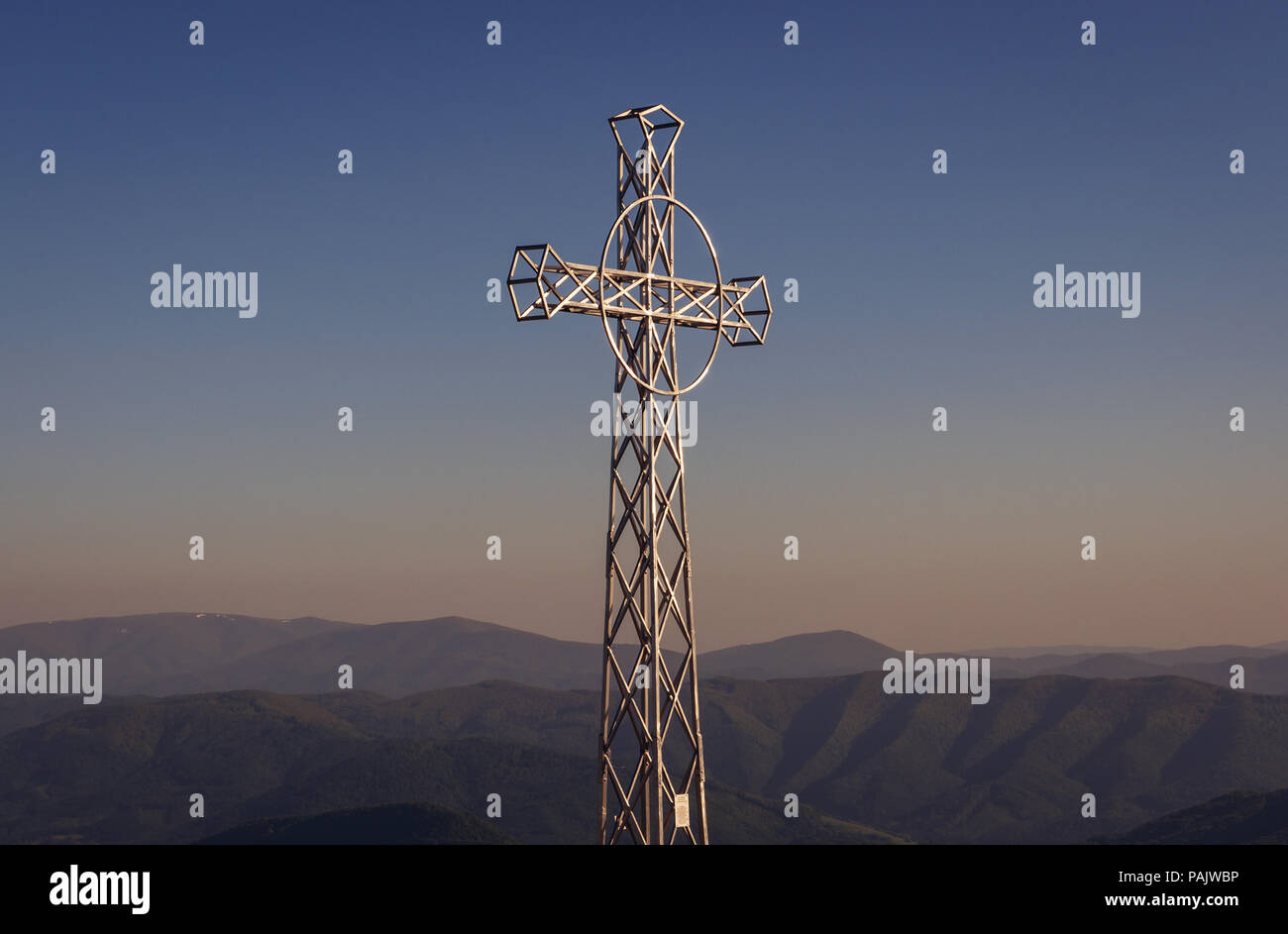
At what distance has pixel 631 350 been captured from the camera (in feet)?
67.9

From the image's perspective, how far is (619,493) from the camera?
20.8 m
